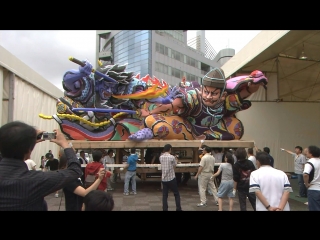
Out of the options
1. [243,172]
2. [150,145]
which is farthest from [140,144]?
[243,172]

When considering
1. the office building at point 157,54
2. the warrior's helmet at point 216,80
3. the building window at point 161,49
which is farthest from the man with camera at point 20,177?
the building window at point 161,49

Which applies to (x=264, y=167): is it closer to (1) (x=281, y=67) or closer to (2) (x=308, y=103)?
(1) (x=281, y=67)

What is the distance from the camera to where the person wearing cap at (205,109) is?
1185 cm

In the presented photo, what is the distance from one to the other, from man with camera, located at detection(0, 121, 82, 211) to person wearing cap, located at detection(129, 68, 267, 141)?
9258 mm

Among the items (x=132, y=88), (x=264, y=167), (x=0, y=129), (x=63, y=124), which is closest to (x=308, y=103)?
(x=132, y=88)

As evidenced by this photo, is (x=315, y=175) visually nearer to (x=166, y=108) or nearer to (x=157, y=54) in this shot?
(x=166, y=108)

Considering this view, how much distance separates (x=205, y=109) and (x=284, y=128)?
7.90 metres

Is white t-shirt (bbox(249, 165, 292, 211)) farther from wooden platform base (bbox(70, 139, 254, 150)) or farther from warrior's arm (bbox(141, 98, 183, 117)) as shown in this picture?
warrior's arm (bbox(141, 98, 183, 117))

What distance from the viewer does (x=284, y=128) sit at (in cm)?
1809

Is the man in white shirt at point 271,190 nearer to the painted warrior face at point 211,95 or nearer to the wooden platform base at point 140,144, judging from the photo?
the wooden platform base at point 140,144

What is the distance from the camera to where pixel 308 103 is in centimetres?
1842

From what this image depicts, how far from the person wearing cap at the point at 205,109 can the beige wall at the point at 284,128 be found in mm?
5953

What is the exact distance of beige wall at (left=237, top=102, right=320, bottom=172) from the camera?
18.1m

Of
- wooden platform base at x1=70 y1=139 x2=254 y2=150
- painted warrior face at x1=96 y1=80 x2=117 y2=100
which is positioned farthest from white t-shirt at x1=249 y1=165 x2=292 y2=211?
painted warrior face at x1=96 y1=80 x2=117 y2=100
